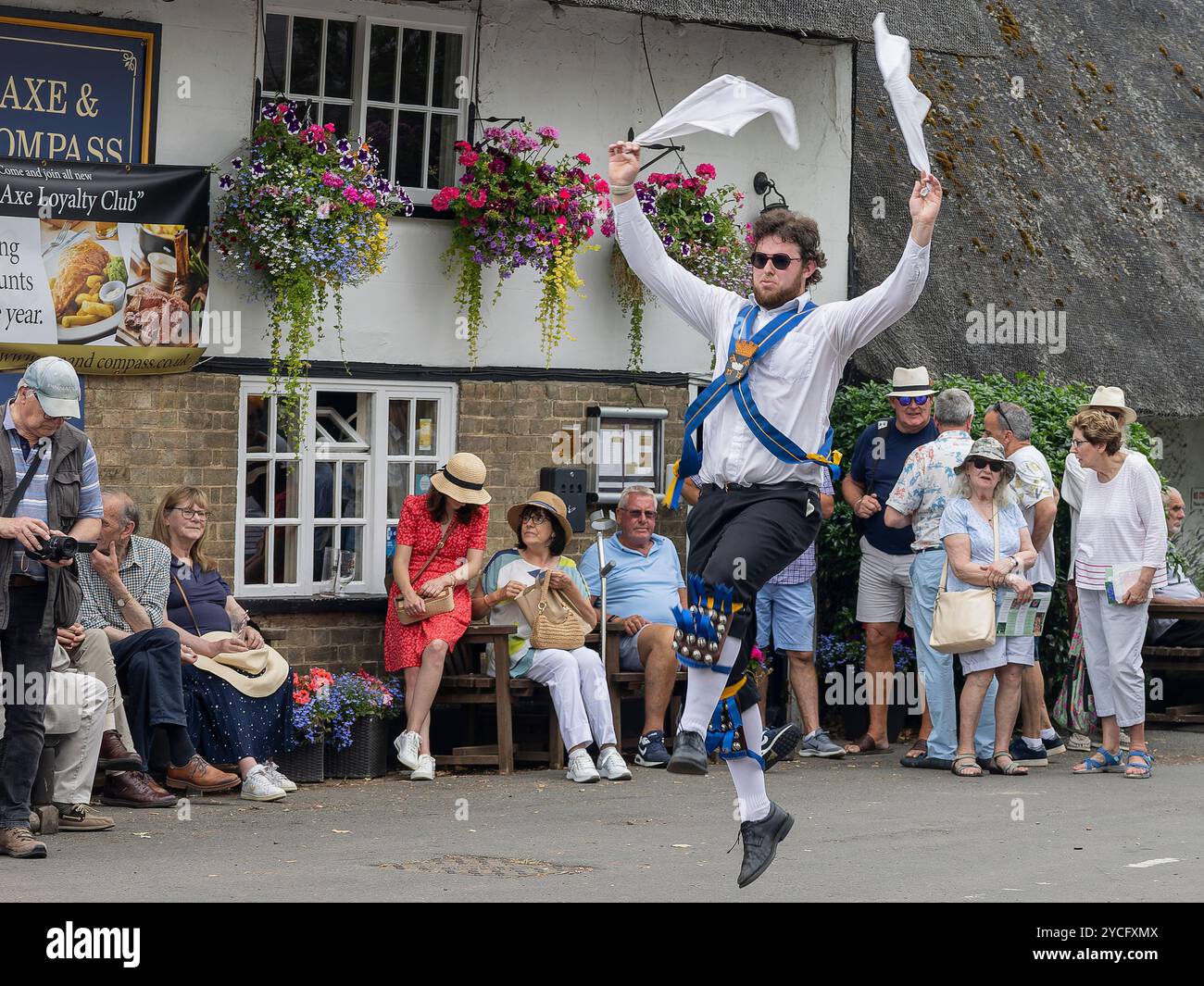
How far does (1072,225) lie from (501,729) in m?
Result: 8.31

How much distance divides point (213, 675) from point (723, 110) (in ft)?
15.6

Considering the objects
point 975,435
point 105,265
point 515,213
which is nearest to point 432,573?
point 515,213

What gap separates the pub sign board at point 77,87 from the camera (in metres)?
10.8

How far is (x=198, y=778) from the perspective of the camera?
33.3 ft

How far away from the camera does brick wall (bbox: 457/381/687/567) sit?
12.5m

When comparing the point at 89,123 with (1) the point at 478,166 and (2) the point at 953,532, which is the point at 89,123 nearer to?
(1) the point at 478,166

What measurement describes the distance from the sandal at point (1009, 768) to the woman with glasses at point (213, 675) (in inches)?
168

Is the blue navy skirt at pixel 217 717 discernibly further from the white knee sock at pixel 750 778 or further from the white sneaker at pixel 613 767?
the white knee sock at pixel 750 778

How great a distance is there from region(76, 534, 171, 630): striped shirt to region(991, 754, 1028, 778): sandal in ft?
16.8

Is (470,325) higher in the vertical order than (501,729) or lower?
higher

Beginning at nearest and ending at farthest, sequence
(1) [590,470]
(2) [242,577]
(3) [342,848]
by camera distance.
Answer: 1. (3) [342,848]
2. (2) [242,577]
3. (1) [590,470]

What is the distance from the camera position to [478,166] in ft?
39.7

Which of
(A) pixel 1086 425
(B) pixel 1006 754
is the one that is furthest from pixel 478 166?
(B) pixel 1006 754

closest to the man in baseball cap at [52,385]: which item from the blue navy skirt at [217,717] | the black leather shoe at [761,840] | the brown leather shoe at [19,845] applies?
the brown leather shoe at [19,845]
